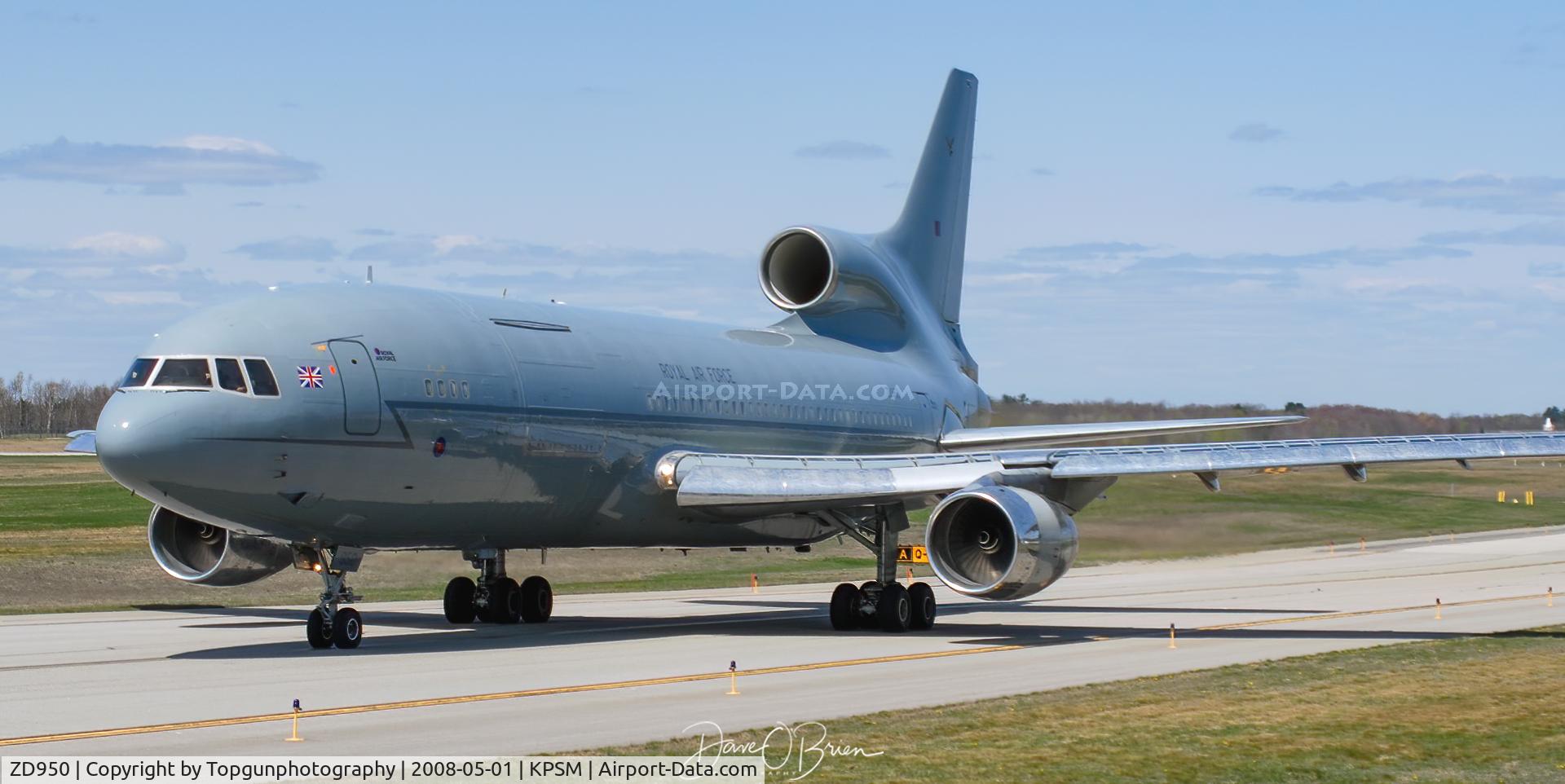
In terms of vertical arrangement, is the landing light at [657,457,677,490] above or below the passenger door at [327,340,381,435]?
below

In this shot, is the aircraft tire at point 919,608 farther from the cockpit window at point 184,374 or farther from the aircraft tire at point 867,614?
the cockpit window at point 184,374

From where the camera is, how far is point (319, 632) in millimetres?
21156

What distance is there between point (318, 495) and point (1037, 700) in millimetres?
8876

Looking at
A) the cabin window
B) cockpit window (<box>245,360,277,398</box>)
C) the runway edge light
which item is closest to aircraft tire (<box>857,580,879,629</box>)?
cockpit window (<box>245,360,277,398</box>)

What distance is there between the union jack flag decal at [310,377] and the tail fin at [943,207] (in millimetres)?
16850

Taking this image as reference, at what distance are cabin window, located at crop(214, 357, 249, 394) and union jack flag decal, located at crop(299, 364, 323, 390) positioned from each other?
0.66 m

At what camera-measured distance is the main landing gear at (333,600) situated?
21219 mm

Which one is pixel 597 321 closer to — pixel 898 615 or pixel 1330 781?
pixel 898 615

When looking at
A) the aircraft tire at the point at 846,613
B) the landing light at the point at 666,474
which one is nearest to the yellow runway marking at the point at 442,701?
the aircraft tire at the point at 846,613

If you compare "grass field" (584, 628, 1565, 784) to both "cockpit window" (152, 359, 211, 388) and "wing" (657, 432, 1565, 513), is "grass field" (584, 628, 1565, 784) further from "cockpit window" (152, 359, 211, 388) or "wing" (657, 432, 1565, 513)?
"cockpit window" (152, 359, 211, 388)

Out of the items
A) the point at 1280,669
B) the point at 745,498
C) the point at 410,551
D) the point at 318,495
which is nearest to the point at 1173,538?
the point at 745,498

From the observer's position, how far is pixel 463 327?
22688mm

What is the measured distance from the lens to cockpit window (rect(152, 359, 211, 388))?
1961 cm

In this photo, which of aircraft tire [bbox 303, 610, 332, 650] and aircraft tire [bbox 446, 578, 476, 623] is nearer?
aircraft tire [bbox 303, 610, 332, 650]
